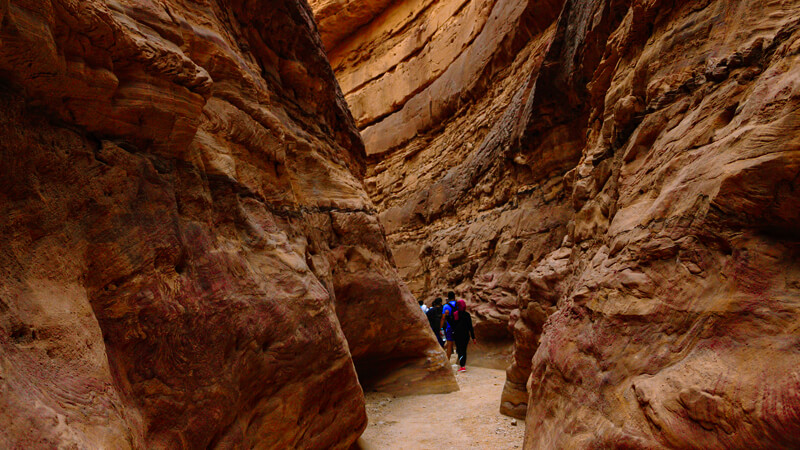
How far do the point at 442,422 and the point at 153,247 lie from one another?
3.98 metres

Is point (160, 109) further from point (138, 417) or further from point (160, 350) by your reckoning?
point (138, 417)

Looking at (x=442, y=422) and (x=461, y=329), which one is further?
(x=461, y=329)

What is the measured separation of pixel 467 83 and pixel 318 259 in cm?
1025

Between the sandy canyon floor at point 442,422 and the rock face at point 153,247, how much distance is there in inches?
37.2

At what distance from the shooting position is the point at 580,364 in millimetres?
2711

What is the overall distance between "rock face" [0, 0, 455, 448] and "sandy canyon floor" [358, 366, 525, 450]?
0.95 m

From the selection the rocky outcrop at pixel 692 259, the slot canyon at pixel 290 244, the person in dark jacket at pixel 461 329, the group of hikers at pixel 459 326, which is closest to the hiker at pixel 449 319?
the group of hikers at pixel 459 326

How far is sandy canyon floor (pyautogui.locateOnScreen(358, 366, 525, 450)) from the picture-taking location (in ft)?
13.9

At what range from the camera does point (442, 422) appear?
16.1 feet

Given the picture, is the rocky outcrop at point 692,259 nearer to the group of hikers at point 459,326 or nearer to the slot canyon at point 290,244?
the slot canyon at point 290,244

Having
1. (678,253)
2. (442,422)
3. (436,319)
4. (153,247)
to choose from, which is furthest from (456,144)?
(153,247)

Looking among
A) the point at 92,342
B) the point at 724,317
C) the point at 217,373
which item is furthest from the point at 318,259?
the point at 724,317

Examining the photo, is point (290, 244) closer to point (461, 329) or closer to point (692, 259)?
point (692, 259)

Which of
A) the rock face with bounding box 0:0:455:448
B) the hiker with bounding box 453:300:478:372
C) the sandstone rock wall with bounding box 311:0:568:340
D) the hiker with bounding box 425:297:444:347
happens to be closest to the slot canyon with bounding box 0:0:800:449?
the rock face with bounding box 0:0:455:448
